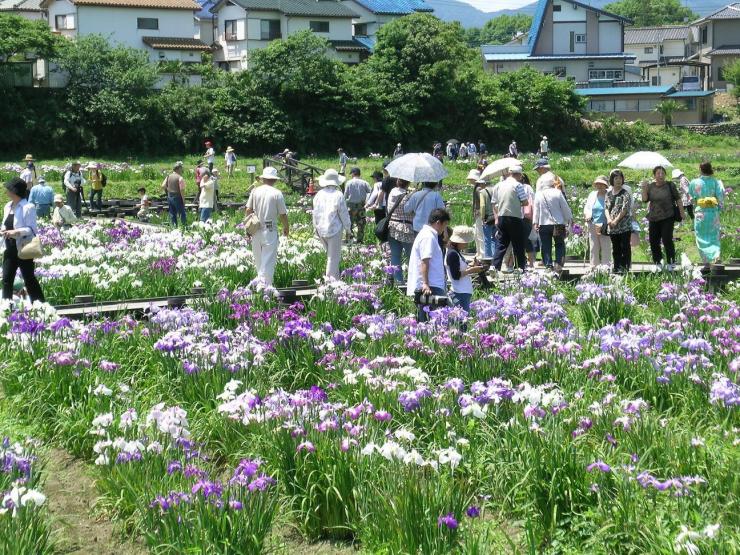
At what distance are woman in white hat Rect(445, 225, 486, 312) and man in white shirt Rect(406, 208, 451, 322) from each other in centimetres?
19

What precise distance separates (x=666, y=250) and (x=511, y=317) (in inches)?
213

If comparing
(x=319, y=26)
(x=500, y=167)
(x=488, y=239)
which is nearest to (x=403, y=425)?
(x=500, y=167)

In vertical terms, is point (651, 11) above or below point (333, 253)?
above

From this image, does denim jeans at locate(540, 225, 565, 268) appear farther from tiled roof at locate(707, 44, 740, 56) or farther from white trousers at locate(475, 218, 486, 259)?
tiled roof at locate(707, 44, 740, 56)

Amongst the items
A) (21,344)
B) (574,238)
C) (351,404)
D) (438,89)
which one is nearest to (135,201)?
(574,238)

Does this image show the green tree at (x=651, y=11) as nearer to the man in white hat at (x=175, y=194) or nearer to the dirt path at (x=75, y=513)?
the man in white hat at (x=175, y=194)

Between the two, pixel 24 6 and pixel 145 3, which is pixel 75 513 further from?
pixel 24 6

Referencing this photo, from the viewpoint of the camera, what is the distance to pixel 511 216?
42.2 feet

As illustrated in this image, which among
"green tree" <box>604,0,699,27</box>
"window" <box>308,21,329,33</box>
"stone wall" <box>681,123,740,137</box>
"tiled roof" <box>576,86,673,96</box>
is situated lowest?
"stone wall" <box>681,123,740,137</box>

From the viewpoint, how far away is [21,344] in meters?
8.30

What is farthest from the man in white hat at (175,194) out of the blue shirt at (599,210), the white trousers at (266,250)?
the blue shirt at (599,210)

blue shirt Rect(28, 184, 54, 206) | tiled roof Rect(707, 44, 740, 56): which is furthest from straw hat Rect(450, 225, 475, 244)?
tiled roof Rect(707, 44, 740, 56)

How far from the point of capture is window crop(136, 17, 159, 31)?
52041 mm

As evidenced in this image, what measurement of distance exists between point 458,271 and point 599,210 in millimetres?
4216
